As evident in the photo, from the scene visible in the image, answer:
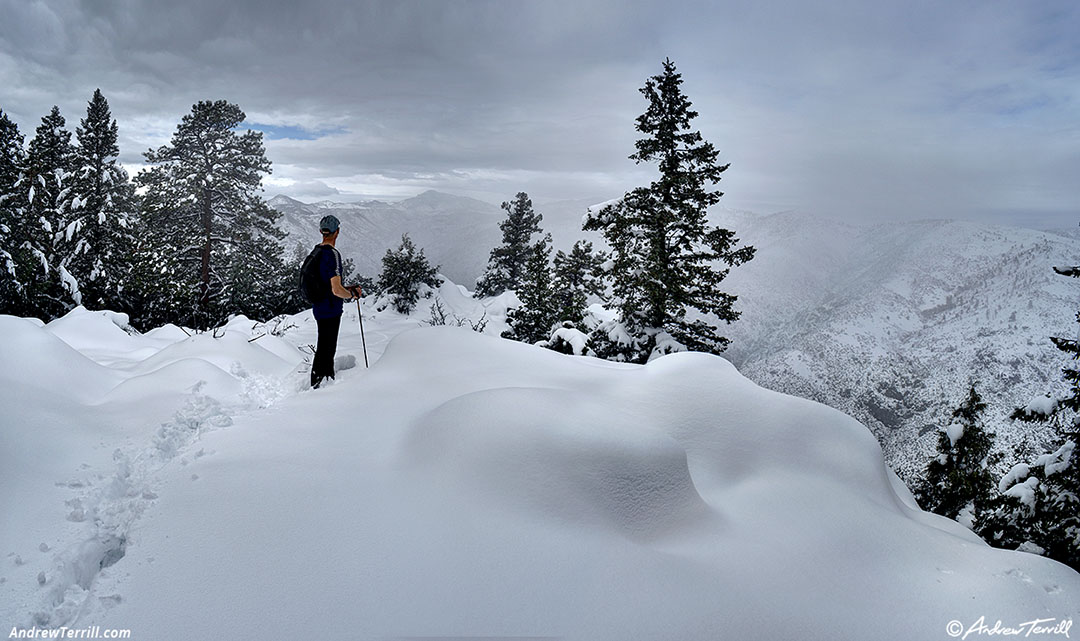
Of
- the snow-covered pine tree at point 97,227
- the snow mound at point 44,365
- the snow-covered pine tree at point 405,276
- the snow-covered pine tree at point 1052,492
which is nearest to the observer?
the snow mound at point 44,365

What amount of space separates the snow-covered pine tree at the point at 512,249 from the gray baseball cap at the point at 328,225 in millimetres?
37639

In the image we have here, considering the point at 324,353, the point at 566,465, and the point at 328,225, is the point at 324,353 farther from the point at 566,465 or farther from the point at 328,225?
the point at 566,465

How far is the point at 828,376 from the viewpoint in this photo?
144m

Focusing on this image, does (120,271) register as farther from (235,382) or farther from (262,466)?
(262,466)

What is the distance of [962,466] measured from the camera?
14.8 m

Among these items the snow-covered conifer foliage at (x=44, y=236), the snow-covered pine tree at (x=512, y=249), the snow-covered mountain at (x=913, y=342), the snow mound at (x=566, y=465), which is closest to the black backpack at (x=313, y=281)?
the snow mound at (x=566, y=465)

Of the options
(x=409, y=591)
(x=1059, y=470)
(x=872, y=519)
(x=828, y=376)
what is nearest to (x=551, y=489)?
(x=409, y=591)

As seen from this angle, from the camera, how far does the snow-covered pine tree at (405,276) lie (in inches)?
1307

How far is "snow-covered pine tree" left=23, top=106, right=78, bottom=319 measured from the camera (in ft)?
63.5

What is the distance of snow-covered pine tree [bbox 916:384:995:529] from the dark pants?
16.4 meters

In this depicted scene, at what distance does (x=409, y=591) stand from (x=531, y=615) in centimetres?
60

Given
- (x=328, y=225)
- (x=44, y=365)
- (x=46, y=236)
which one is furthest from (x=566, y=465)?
(x=46, y=236)

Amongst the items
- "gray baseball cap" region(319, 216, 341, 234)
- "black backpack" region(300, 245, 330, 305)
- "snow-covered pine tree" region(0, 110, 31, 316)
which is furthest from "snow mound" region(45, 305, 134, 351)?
"snow-covered pine tree" region(0, 110, 31, 316)

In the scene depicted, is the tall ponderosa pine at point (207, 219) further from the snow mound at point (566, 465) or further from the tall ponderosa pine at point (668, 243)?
the snow mound at point (566, 465)
